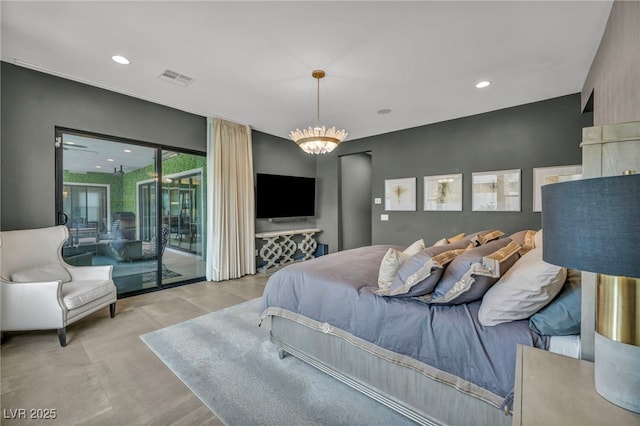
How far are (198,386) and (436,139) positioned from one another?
4657 mm

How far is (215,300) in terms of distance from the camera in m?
3.64

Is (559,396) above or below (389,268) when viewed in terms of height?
below

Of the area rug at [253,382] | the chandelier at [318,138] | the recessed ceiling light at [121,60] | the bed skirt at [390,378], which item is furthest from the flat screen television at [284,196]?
the bed skirt at [390,378]

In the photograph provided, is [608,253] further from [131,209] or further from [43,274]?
[131,209]

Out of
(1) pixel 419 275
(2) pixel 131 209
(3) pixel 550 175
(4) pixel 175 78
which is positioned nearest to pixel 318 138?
(4) pixel 175 78

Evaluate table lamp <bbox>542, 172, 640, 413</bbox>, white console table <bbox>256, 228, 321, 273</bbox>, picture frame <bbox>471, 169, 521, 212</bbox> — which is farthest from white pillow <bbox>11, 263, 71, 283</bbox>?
picture frame <bbox>471, 169, 521, 212</bbox>

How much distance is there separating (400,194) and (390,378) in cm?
380

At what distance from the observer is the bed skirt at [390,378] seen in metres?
1.36

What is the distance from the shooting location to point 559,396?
84cm

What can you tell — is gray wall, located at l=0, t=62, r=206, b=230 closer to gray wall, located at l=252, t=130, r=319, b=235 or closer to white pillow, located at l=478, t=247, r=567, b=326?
gray wall, located at l=252, t=130, r=319, b=235

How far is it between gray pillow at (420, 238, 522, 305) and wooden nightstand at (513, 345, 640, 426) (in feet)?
1.35

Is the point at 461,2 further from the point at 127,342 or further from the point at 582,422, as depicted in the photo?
the point at 127,342

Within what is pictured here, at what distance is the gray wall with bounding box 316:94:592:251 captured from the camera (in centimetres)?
361

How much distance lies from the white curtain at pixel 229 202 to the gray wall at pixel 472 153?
2200mm
